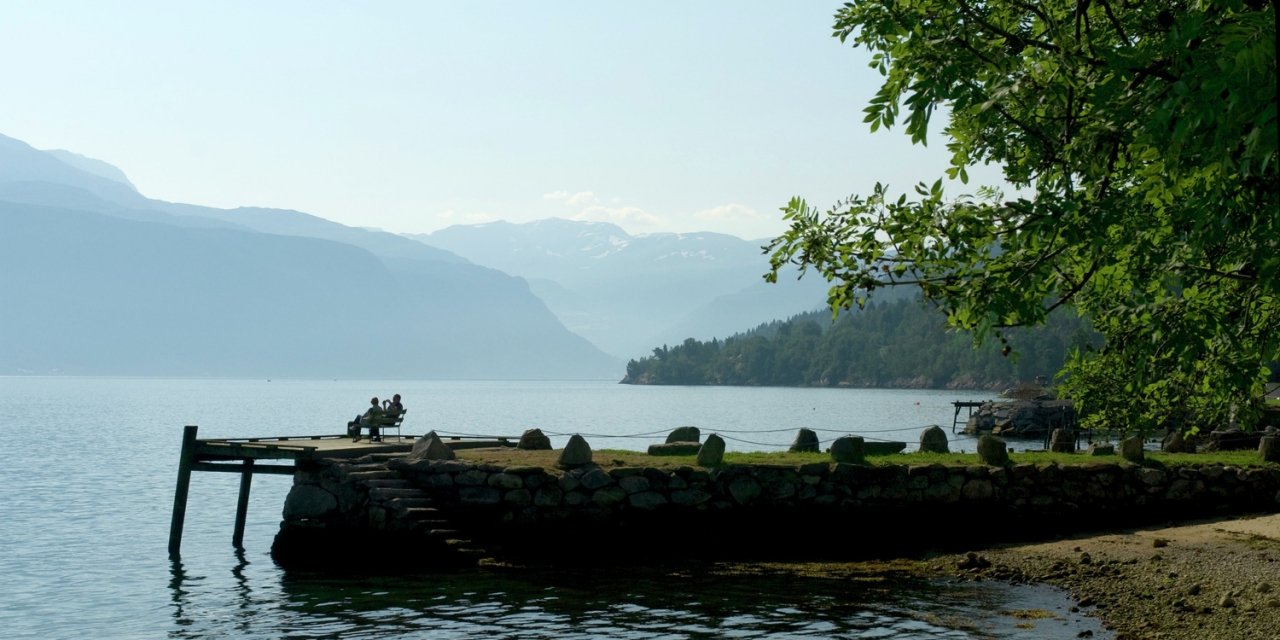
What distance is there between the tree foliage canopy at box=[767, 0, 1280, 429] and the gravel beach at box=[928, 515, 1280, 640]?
4.80m

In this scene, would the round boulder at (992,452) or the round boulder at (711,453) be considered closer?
the round boulder at (711,453)

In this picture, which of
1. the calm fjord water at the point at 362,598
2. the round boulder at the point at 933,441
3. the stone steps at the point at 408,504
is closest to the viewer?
the calm fjord water at the point at 362,598

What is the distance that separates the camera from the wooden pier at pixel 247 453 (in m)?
29.0

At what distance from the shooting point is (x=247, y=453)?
30016 mm

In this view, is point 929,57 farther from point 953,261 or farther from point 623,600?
point 623,600

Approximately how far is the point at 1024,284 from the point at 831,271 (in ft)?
6.88

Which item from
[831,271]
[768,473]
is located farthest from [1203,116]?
[768,473]

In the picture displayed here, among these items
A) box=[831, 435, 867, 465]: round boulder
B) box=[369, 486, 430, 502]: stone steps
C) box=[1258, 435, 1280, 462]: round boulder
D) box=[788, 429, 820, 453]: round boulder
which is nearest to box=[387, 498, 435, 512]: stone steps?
box=[369, 486, 430, 502]: stone steps

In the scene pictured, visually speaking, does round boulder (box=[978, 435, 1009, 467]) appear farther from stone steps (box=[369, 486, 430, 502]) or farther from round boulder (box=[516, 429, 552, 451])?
A: stone steps (box=[369, 486, 430, 502])

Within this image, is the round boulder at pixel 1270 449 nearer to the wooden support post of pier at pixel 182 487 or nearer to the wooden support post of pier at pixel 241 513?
the wooden support post of pier at pixel 241 513

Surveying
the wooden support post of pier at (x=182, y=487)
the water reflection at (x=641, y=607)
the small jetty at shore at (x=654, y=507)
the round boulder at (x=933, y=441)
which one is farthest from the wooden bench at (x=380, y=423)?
the round boulder at (x=933, y=441)

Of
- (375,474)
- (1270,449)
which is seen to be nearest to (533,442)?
(375,474)

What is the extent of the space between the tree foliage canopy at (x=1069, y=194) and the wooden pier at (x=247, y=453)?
18.5 meters

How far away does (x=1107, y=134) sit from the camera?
11.4 metres
